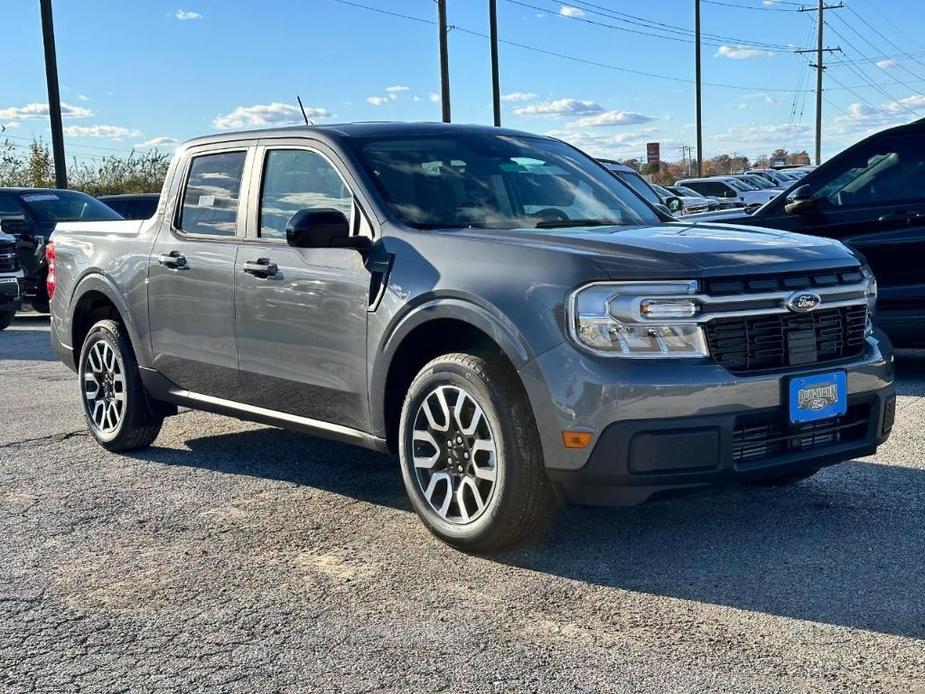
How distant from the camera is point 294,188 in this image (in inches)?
220

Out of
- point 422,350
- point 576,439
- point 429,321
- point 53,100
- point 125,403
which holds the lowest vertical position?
point 125,403

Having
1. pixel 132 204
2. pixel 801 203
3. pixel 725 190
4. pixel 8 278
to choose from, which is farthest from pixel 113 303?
pixel 725 190

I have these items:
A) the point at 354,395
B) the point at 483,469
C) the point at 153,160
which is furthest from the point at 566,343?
the point at 153,160

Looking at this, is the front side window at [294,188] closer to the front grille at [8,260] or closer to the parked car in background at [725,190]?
the front grille at [8,260]

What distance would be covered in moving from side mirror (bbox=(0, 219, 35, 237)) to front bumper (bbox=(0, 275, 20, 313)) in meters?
2.13

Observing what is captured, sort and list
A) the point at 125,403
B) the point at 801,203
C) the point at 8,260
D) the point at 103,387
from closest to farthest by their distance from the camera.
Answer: the point at 125,403
the point at 103,387
the point at 801,203
the point at 8,260

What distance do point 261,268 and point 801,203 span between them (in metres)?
4.75

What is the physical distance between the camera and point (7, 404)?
8.54 metres

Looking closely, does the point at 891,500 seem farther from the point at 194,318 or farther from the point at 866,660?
the point at 194,318

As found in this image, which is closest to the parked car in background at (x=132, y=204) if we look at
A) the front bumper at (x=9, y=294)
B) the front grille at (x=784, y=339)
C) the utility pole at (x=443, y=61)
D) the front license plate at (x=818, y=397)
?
the front bumper at (x=9, y=294)

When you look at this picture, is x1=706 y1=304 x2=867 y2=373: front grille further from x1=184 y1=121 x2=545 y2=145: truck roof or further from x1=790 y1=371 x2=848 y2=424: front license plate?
x1=184 y1=121 x2=545 y2=145: truck roof

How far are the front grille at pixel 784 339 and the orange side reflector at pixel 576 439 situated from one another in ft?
1.79

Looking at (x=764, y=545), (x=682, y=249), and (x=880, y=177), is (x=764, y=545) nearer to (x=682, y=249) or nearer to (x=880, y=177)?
(x=682, y=249)

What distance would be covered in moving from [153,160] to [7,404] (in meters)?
27.5
